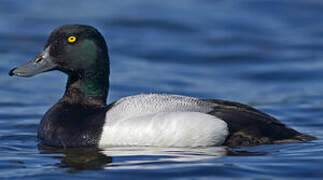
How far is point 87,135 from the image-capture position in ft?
23.1

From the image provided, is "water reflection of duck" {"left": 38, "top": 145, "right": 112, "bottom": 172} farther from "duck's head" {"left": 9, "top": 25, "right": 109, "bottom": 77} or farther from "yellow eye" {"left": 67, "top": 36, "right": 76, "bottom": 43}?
"yellow eye" {"left": 67, "top": 36, "right": 76, "bottom": 43}

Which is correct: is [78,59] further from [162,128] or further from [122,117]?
[162,128]

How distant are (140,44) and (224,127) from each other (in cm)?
744

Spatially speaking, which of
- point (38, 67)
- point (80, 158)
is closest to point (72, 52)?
point (38, 67)

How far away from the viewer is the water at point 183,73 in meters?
A: 6.31

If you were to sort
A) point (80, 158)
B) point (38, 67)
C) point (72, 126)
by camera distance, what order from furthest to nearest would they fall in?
1. point (38, 67)
2. point (72, 126)
3. point (80, 158)

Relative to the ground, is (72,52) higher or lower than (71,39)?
lower

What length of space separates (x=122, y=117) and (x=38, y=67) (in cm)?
123

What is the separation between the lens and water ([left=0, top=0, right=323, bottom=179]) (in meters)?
6.31

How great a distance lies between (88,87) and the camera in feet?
25.3

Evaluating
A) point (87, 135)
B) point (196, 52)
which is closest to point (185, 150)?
point (87, 135)

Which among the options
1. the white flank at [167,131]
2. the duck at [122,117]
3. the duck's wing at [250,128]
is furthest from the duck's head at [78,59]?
the duck's wing at [250,128]

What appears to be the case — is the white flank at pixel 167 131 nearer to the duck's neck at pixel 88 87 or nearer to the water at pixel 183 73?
the water at pixel 183 73

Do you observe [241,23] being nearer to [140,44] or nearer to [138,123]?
[140,44]
